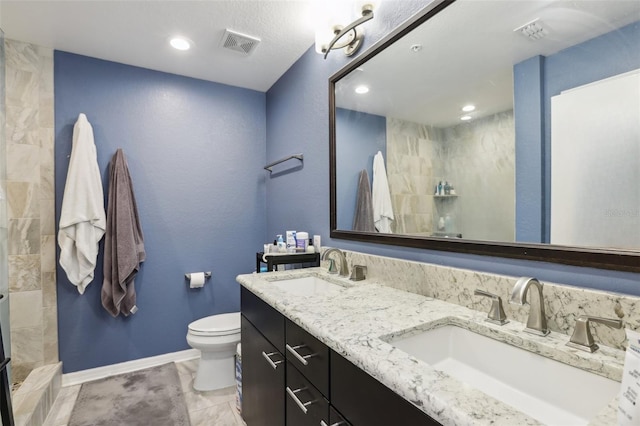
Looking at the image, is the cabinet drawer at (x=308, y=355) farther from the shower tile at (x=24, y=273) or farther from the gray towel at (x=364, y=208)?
the shower tile at (x=24, y=273)

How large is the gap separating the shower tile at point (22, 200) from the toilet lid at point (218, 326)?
4.40ft

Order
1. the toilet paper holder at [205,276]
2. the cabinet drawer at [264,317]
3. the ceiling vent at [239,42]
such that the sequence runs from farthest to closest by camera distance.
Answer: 1. the toilet paper holder at [205,276]
2. the ceiling vent at [239,42]
3. the cabinet drawer at [264,317]

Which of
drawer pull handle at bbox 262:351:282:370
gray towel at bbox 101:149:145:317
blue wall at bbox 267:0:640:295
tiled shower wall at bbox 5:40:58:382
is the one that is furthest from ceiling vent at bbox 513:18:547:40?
tiled shower wall at bbox 5:40:58:382

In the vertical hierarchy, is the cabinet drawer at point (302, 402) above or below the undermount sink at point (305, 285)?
below

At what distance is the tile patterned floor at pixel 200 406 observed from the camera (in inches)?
69.5

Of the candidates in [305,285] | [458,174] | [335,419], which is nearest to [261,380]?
[305,285]

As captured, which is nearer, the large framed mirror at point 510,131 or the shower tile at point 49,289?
the large framed mirror at point 510,131

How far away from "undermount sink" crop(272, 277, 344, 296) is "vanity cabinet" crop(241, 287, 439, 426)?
0.68 feet

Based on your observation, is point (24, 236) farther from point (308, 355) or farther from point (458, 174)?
point (458, 174)

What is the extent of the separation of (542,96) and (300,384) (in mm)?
A: 1197

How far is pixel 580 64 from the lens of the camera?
0.81 m

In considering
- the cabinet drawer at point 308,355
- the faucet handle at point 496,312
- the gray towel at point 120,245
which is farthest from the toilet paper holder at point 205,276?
the faucet handle at point 496,312

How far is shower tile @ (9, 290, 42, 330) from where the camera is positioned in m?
1.99

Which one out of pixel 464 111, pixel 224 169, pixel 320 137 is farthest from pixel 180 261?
pixel 464 111
